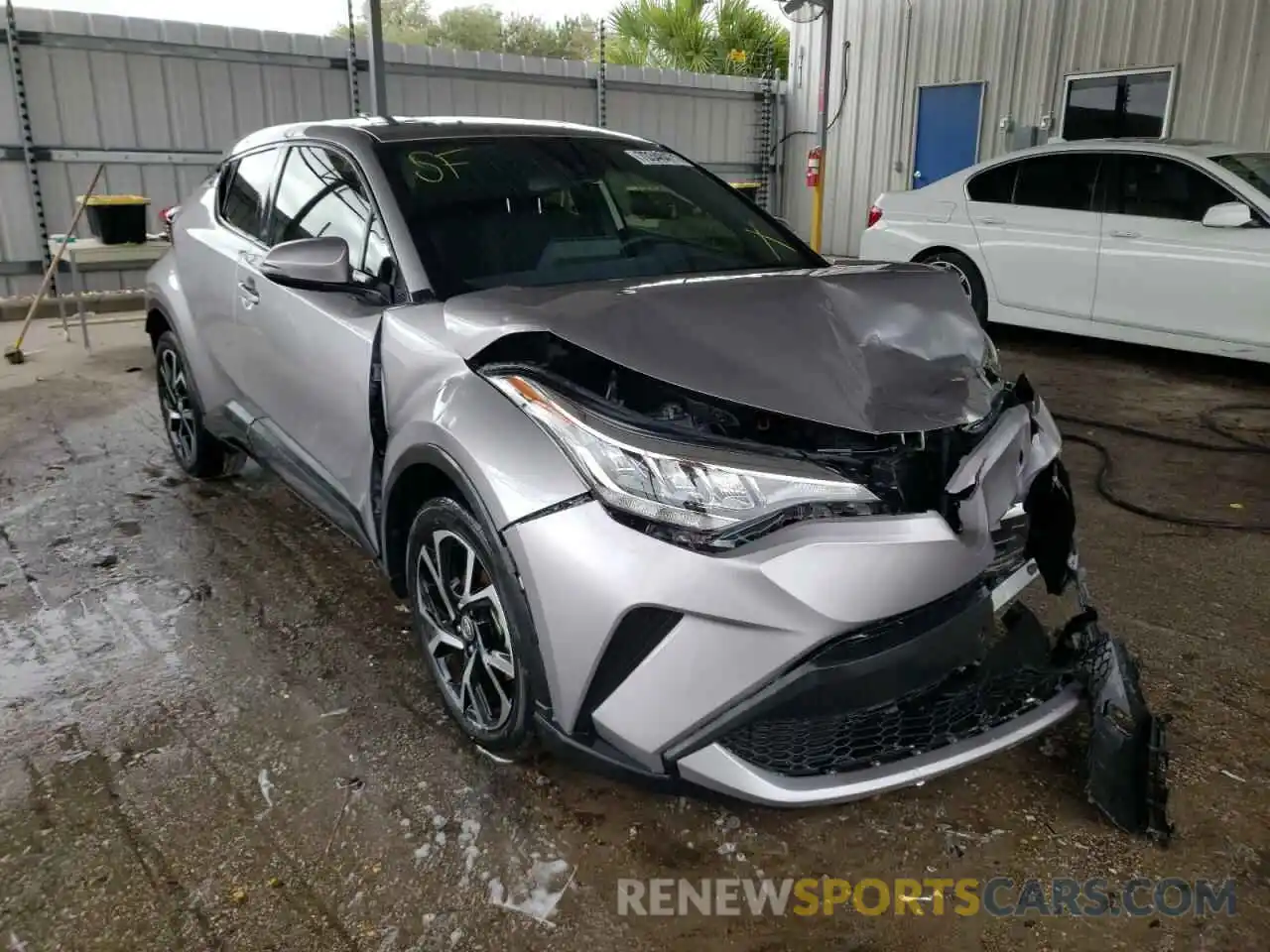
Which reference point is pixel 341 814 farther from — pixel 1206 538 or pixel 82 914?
pixel 1206 538

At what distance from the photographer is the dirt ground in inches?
73.7

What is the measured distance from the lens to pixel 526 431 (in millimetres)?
1962

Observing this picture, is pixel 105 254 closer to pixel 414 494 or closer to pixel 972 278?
pixel 414 494

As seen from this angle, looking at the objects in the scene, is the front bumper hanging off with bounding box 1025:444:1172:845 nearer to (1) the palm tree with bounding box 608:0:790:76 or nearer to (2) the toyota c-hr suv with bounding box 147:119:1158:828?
(2) the toyota c-hr suv with bounding box 147:119:1158:828

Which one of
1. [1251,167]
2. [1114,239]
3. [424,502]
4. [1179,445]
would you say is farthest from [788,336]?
[1251,167]

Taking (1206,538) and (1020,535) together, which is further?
(1206,538)

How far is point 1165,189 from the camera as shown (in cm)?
A: 610

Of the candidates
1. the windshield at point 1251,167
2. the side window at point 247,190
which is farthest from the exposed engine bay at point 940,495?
the windshield at point 1251,167

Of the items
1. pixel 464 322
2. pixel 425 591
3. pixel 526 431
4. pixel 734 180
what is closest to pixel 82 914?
pixel 425 591

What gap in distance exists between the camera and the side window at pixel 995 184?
694cm

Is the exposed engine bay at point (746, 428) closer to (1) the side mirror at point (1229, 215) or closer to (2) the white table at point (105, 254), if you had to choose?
(1) the side mirror at point (1229, 215)

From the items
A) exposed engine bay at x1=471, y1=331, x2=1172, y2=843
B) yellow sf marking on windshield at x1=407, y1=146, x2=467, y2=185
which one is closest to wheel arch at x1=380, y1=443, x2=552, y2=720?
exposed engine bay at x1=471, y1=331, x2=1172, y2=843

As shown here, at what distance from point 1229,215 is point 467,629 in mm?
5368

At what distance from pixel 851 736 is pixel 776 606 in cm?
39
